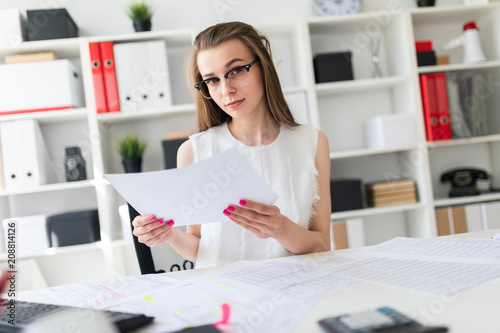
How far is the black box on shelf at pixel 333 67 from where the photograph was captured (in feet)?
8.45

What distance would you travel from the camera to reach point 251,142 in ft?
4.82

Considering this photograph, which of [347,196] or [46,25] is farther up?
[46,25]

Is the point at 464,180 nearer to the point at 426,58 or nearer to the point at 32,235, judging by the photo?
the point at 426,58

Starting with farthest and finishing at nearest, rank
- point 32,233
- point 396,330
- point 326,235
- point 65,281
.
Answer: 1. point 65,281
2. point 32,233
3. point 326,235
4. point 396,330

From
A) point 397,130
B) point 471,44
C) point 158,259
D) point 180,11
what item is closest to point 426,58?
point 471,44

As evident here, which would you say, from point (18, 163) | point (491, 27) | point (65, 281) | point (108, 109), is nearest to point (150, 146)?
point (108, 109)

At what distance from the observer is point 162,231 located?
109cm

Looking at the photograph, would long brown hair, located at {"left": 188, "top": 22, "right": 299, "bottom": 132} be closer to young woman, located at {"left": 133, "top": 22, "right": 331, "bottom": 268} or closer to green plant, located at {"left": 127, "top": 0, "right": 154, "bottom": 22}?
young woman, located at {"left": 133, "top": 22, "right": 331, "bottom": 268}

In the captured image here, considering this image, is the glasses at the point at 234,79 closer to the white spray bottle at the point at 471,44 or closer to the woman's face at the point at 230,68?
the woman's face at the point at 230,68

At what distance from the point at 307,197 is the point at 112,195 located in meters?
1.52

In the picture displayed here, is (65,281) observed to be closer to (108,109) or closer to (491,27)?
(108,109)

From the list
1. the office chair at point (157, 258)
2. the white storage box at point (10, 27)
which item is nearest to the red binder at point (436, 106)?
the office chair at point (157, 258)

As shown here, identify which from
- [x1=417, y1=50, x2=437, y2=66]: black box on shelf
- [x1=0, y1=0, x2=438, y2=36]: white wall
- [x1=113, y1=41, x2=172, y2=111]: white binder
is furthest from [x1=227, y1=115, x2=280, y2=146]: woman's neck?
[x1=417, y1=50, x2=437, y2=66]: black box on shelf

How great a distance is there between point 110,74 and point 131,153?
460 millimetres
